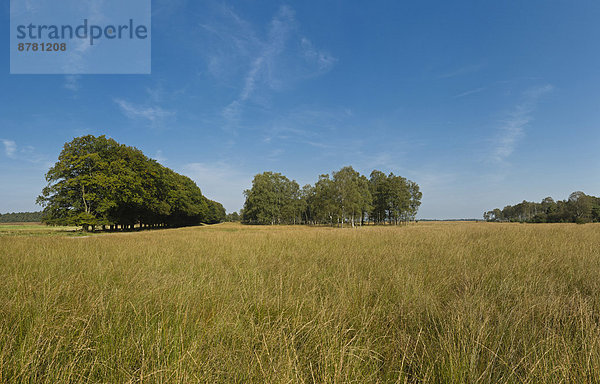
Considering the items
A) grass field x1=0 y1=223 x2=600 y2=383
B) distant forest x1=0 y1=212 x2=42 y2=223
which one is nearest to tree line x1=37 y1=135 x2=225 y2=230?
grass field x1=0 y1=223 x2=600 y2=383

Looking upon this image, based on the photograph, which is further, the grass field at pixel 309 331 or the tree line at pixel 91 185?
the tree line at pixel 91 185

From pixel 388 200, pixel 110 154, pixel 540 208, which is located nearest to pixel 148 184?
pixel 110 154

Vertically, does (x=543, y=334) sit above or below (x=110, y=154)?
below


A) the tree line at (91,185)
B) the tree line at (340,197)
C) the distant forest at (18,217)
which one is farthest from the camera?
the distant forest at (18,217)

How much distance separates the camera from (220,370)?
5.24 feet

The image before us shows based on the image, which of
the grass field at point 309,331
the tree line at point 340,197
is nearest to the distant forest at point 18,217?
the tree line at point 340,197

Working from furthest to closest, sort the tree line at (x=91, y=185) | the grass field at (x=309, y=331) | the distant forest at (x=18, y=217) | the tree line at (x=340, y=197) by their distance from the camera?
the distant forest at (x=18, y=217), the tree line at (x=340, y=197), the tree line at (x=91, y=185), the grass field at (x=309, y=331)

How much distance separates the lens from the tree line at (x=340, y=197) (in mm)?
41250

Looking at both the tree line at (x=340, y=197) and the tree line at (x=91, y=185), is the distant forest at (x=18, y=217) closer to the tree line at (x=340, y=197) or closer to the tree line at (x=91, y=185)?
the tree line at (x=340, y=197)

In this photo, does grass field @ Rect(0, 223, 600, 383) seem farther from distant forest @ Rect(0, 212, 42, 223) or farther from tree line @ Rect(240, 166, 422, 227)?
distant forest @ Rect(0, 212, 42, 223)

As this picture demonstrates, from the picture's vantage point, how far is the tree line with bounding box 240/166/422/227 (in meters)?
41.2

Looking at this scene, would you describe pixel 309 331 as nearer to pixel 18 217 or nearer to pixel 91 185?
pixel 91 185

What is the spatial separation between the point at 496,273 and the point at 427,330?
288 cm

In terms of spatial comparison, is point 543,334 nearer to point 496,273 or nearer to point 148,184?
point 496,273
